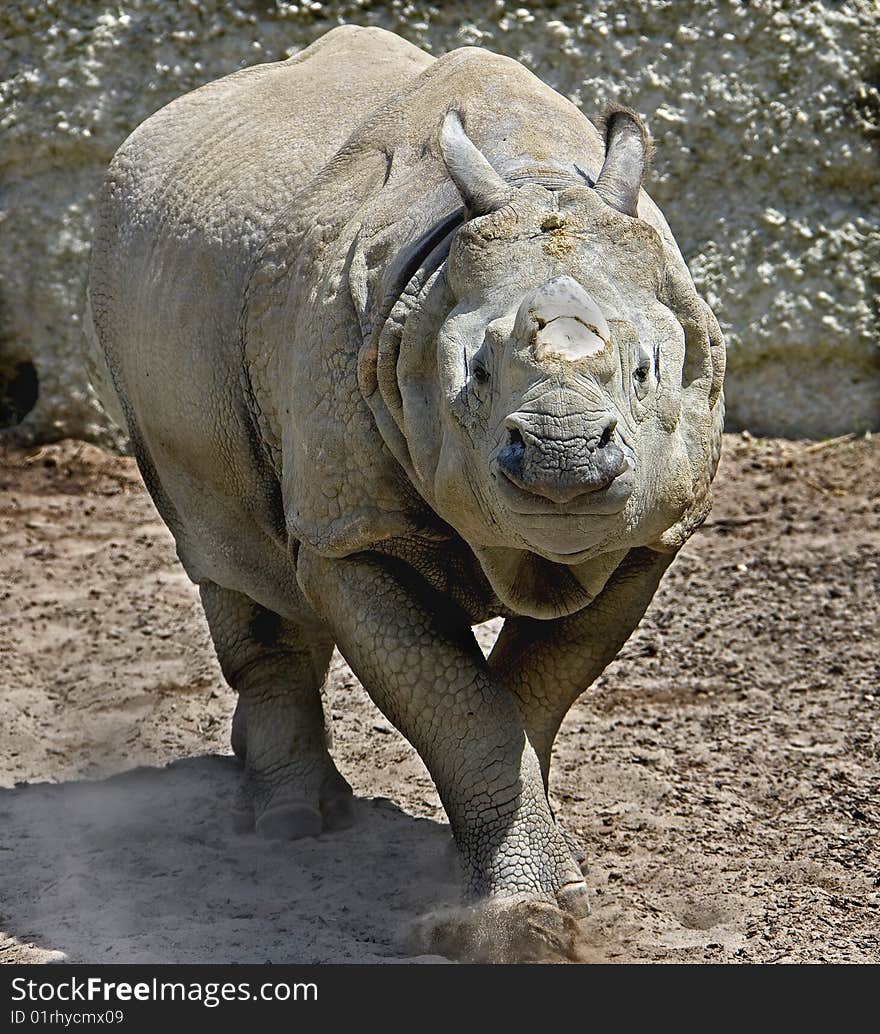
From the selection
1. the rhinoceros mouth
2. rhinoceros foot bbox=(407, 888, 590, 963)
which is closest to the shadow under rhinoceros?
rhinoceros foot bbox=(407, 888, 590, 963)

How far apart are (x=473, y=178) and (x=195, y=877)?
7.09 ft

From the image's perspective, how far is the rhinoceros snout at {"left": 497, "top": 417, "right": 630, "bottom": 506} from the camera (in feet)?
11.3

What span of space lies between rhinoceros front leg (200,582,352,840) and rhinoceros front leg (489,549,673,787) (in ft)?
3.16

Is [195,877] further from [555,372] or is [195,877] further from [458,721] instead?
[555,372]

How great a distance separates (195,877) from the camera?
5062 mm

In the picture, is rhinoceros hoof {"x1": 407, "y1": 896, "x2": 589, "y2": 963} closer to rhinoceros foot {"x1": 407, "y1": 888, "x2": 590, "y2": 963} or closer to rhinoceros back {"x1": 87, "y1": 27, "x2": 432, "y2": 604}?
rhinoceros foot {"x1": 407, "y1": 888, "x2": 590, "y2": 963}

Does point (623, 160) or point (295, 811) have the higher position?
point (623, 160)

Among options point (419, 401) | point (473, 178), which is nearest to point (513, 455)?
point (419, 401)

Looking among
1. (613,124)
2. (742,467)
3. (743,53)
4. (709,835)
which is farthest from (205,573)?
(743,53)

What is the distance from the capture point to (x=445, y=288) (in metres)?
4.04

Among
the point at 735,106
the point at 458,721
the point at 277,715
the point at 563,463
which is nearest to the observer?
the point at 563,463

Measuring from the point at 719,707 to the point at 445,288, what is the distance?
117 inches

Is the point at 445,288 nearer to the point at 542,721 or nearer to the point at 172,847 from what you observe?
the point at 542,721

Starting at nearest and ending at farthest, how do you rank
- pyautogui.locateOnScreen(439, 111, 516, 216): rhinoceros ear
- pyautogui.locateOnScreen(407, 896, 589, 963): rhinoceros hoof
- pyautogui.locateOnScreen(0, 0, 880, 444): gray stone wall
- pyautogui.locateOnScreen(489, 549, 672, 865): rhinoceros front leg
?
pyautogui.locateOnScreen(439, 111, 516, 216): rhinoceros ear < pyautogui.locateOnScreen(407, 896, 589, 963): rhinoceros hoof < pyautogui.locateOnScreen(489, 549, 672, 865): rhinoceros front leg < pyautogui.locateOnScreen(0, 0, 880, 444): gray stone wall
